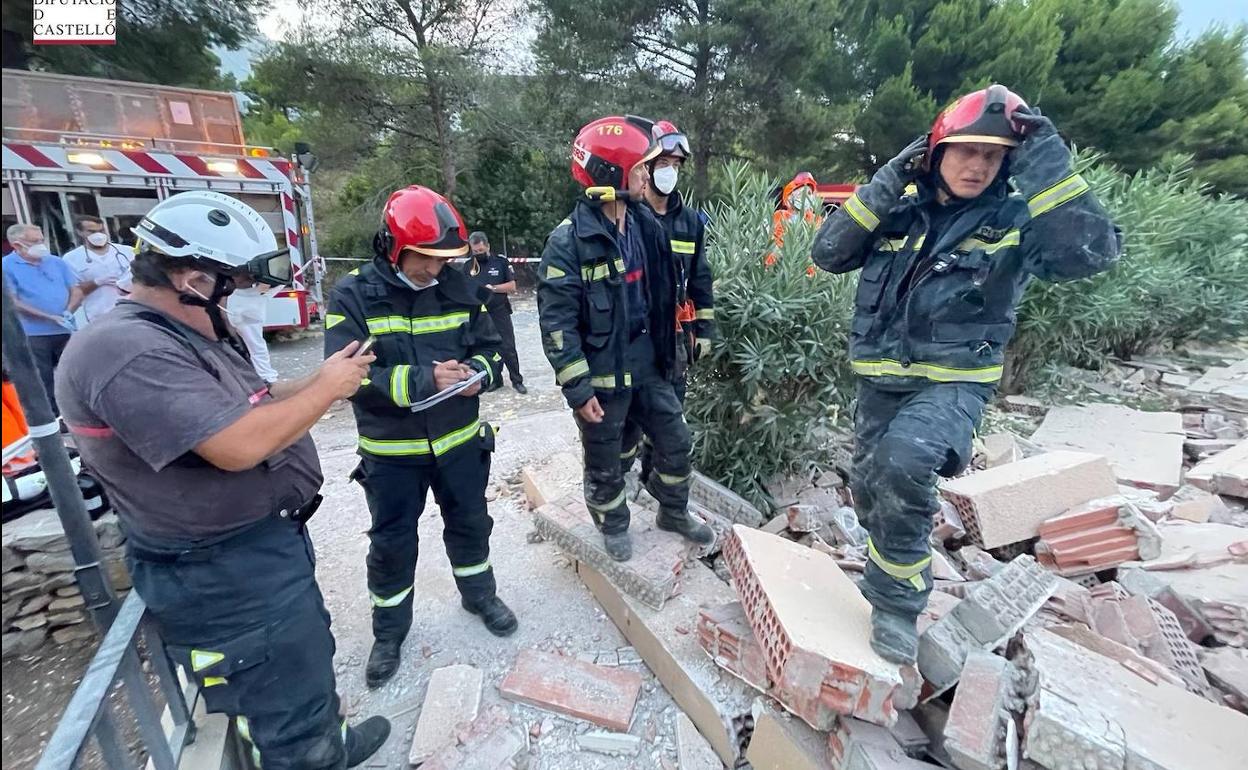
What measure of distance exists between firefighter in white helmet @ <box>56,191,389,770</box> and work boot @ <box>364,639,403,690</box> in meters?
0.68

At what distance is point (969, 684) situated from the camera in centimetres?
203

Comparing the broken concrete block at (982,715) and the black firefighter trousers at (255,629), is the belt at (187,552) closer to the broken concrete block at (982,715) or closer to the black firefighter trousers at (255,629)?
the black firefighter trousers at (255,629)

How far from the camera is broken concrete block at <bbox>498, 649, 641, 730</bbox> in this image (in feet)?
8.15

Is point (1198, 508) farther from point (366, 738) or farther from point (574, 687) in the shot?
point (366, 738)

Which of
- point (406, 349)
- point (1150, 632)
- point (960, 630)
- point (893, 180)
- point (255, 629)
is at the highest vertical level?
point (893, 180)

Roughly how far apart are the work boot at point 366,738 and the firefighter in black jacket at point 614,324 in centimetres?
120

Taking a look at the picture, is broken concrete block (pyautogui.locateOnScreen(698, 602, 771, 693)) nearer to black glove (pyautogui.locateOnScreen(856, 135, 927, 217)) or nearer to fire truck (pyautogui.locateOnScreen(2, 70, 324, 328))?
black glove (pyautogui.locateOnScreen(856, 135, 927, 217))

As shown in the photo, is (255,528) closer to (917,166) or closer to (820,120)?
(917,166)

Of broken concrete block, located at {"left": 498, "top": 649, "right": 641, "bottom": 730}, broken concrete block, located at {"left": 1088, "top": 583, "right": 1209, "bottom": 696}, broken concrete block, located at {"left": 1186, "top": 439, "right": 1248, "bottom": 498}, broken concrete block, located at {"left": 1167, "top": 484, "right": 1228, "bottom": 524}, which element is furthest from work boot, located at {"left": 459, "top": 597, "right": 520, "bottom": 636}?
broken concrete block, located at {"left": 1186, "top": 439, "right": 1248, "bottom": 498}

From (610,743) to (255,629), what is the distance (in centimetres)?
136

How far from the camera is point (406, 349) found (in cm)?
251

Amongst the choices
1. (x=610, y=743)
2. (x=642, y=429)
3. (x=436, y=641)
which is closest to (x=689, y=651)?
(x=610, y=743)

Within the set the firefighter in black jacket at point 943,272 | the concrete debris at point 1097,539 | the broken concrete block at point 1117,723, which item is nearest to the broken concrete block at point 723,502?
the firefighter in black jacket at point 943,272

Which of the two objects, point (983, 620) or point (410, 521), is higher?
point (410, 521)
